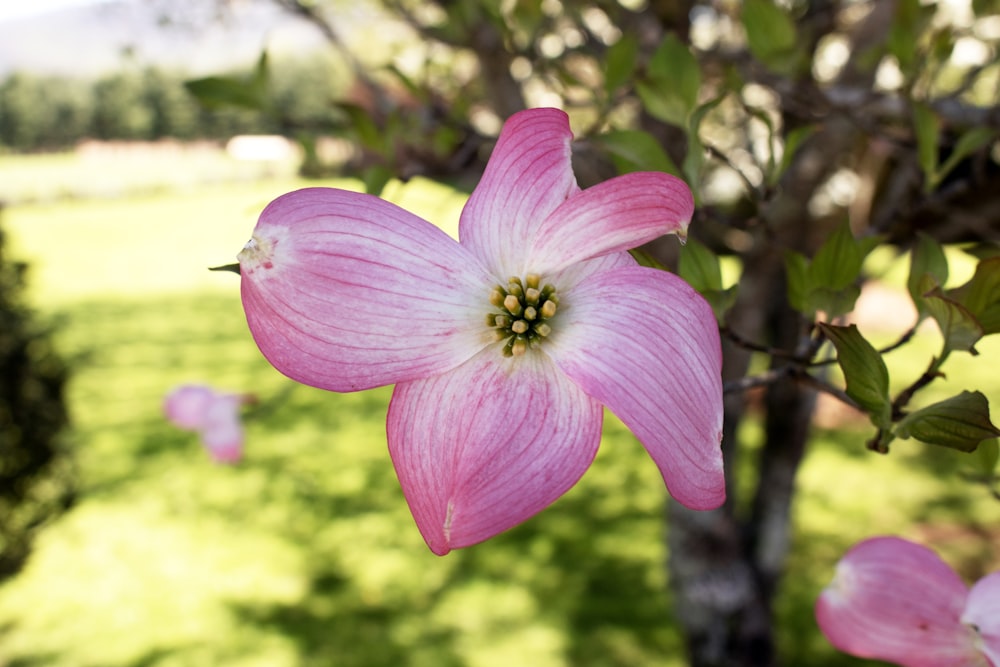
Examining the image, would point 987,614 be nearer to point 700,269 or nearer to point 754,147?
point 700,269

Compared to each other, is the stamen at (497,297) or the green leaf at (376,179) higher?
the stamen at (497,297)

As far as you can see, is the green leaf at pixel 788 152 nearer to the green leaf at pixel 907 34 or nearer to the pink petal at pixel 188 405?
the green leaf at pixel 907 34

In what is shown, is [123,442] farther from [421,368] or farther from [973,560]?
[421,368]

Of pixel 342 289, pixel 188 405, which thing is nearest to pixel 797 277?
pixel 342 289

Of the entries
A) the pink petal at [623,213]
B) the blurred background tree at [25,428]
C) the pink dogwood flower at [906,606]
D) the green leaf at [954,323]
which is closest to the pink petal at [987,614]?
the pink dogwood flower at [906,606]

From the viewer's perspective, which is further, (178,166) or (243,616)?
(178,166)

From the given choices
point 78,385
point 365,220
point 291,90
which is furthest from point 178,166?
point 365,220

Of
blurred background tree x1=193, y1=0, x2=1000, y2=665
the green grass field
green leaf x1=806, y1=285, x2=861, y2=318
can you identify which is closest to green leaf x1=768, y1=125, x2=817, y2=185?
blurred background tree x1=193, y1=0, x2=1000, y2=665
